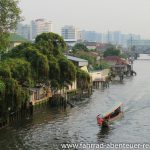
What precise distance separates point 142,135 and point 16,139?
14688 mm

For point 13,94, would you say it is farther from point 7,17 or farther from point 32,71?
point 32,71

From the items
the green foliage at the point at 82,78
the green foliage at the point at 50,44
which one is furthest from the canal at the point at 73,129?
the green foliage at the point at 50,44

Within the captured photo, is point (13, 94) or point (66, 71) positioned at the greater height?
point (66, 71)

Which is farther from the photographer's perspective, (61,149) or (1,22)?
(1,22)

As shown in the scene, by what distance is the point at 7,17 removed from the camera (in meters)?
50.1

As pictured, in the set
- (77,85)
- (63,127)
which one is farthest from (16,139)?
(77,85)

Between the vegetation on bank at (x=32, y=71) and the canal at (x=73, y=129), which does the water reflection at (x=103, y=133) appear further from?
the vegetation on bank at (x=32, y=71)

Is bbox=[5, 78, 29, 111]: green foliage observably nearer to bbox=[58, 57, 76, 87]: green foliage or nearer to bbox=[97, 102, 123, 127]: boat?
bbox=[97, 102, 123, 127]: boat

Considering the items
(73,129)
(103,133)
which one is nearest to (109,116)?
(103,133)

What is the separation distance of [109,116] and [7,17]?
18.6 meters

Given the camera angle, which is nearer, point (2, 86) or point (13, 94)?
point (2, 86)

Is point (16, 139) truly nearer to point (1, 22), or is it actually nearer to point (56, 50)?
point (1, 22)

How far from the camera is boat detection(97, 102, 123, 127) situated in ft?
175

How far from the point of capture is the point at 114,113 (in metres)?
59.7
